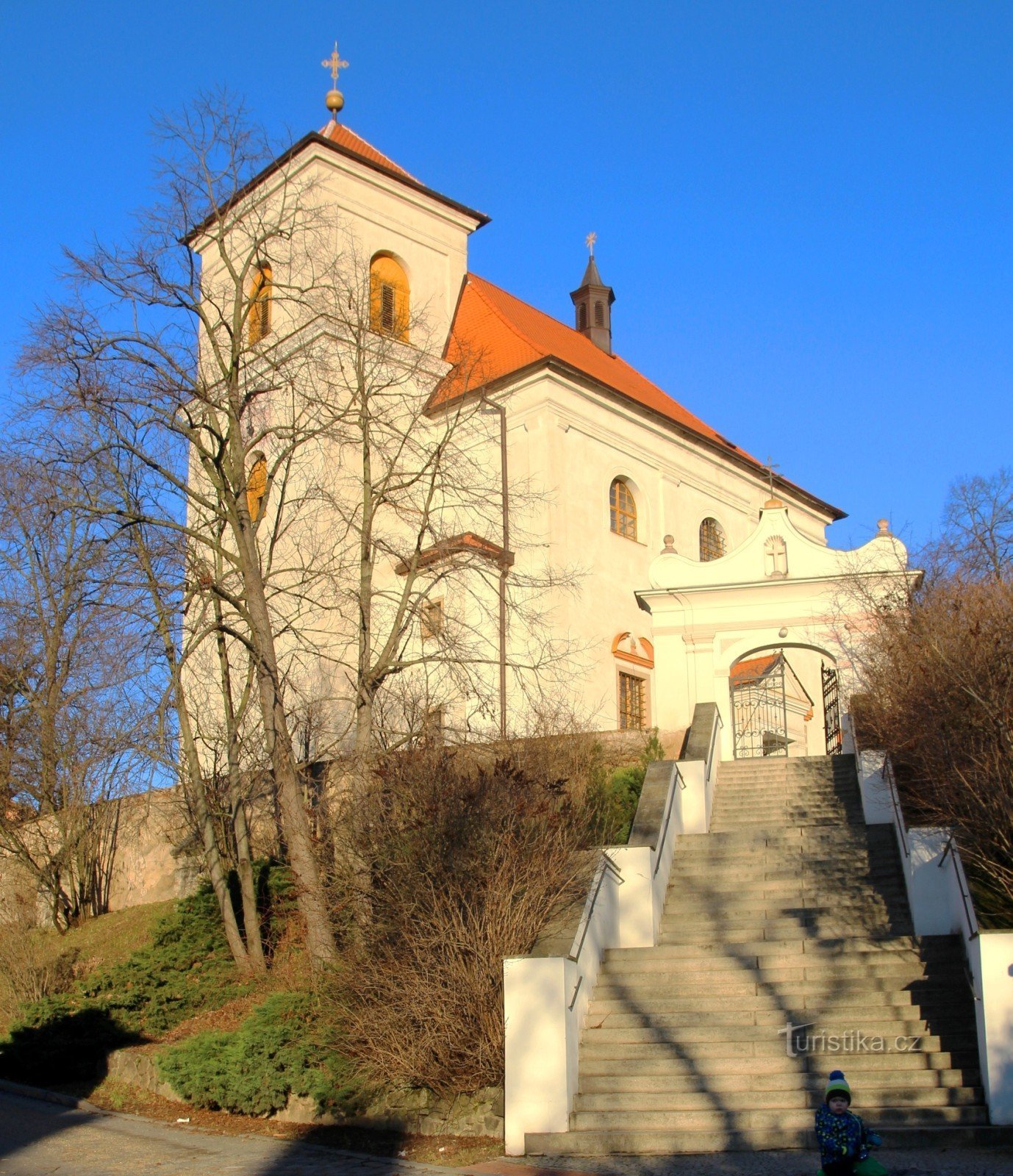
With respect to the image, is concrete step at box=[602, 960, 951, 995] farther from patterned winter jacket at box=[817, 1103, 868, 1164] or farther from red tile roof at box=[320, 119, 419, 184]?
red tile roof at box=[320, 119, 419, 184]

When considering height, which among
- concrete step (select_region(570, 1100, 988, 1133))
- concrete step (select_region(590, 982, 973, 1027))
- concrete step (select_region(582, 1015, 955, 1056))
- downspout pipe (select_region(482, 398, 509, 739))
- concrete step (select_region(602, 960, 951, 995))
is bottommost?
concrete step (select_region(570, 1100, 988, 1133))

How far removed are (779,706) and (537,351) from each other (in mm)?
9764

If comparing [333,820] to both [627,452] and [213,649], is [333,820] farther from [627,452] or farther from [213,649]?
[627,452]

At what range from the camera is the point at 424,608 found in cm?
1809

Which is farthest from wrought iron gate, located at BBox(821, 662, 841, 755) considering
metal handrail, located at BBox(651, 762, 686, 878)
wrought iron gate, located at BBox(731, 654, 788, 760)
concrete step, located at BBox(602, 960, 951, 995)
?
concrete step, located at BBox(602, 960, 951, 995)

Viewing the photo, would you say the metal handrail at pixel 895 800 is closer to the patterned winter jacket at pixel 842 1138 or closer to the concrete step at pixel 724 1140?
the concrete step at pixel 724 1140

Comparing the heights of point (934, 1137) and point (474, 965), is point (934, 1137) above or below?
below

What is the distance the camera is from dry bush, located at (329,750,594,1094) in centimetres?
1095

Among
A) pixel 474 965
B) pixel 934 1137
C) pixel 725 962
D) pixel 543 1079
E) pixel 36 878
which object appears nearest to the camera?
pixel 934 1137

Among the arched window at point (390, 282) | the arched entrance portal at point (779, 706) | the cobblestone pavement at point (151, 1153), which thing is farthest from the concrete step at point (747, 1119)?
the arched window at point (390, 282)

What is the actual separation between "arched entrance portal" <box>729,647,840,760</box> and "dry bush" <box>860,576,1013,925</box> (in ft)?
23.5

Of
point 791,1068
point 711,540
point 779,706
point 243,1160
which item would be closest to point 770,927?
point 791,1068

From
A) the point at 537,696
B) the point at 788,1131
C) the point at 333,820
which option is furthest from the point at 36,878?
the point at 788,1131

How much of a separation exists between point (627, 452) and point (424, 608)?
13.6 meters
